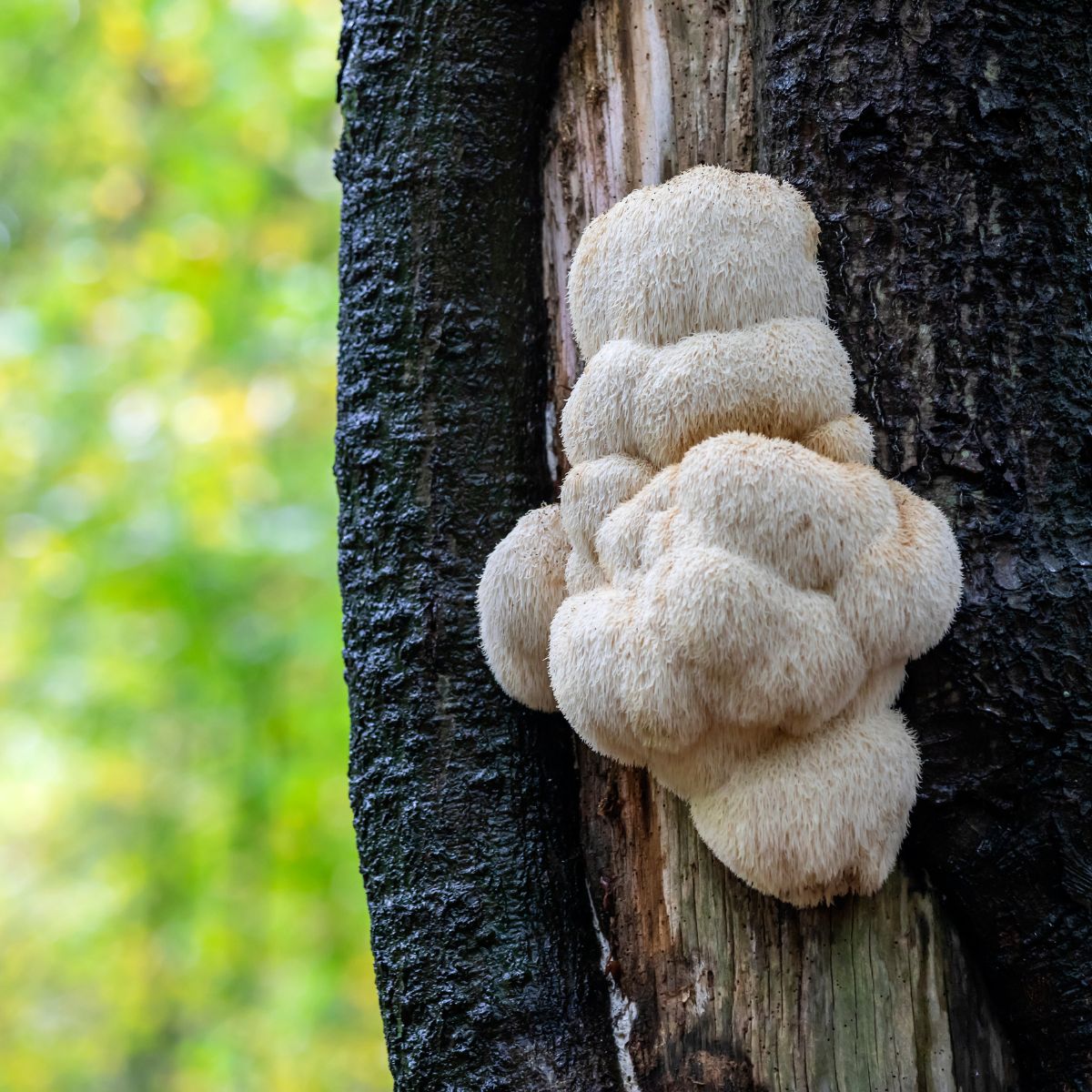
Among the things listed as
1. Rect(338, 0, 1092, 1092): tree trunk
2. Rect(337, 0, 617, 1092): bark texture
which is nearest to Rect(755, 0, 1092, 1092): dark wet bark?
Rect(338, 0, 1092, 1092): tree trunk

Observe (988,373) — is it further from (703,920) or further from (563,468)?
(703,920)

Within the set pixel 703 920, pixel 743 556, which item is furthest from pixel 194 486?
pixel 743 556

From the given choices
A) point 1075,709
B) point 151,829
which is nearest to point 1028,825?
point 1075,709

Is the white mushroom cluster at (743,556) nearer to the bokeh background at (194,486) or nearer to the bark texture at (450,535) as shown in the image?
the bark texture at (450,535)

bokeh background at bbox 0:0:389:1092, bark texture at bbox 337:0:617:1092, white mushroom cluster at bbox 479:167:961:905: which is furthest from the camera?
bokeh background at bbox 0:0:389:1092

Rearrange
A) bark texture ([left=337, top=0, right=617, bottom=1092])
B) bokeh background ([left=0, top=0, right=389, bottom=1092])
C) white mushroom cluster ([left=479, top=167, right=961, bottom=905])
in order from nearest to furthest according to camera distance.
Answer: white mushroom cluster ([left=479, top=167, right=961, bottom=905])
bark texture ([left=337, top=0, right=617, bottom=1092])
bokeh background ([left=0, top=0, right=389, bottom=1092])

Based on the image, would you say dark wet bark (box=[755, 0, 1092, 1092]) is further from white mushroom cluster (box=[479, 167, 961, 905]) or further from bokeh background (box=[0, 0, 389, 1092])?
bokeh background (box=[0, 0, 389, 1092])

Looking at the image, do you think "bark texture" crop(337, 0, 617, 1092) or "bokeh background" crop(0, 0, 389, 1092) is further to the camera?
"bokeh background" crop(0, 0, 389, 1092)

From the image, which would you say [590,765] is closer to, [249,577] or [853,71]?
[853,71]
